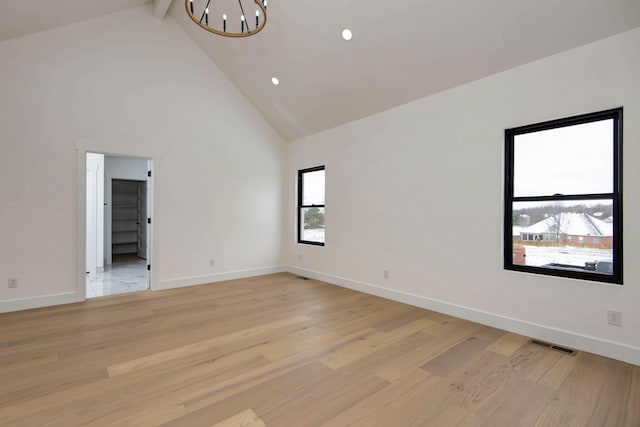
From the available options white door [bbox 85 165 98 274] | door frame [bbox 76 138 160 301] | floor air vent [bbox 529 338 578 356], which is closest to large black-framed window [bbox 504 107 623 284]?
floor air vent [bbox 529 338 578 356]

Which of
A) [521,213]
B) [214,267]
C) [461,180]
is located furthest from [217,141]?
[521,213]

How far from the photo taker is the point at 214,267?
523 cm

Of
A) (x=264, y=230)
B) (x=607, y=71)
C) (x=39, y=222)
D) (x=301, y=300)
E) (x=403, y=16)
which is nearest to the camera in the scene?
(x=607, y=71)

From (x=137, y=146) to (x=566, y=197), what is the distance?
17.3ft

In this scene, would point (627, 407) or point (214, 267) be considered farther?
point (214, 267)

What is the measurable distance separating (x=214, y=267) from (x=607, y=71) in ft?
17.8

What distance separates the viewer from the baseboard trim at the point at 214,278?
4.73 m

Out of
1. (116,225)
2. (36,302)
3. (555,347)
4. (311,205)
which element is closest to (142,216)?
(116,225)

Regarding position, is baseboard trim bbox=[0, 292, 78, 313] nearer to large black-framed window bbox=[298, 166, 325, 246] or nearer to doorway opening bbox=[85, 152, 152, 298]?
doorway opening bbox=[85, 152, 152, 298]

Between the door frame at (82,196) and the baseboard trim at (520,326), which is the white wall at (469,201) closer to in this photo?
the baseboard trim at (520,326)

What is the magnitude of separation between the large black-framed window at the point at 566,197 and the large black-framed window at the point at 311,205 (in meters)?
3.07

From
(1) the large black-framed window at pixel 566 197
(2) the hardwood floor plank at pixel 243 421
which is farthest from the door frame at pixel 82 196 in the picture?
(1) the large black-framed window at pixel 566 197

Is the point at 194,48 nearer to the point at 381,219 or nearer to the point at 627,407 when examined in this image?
the point at 381,219

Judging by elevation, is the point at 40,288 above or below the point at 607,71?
below
